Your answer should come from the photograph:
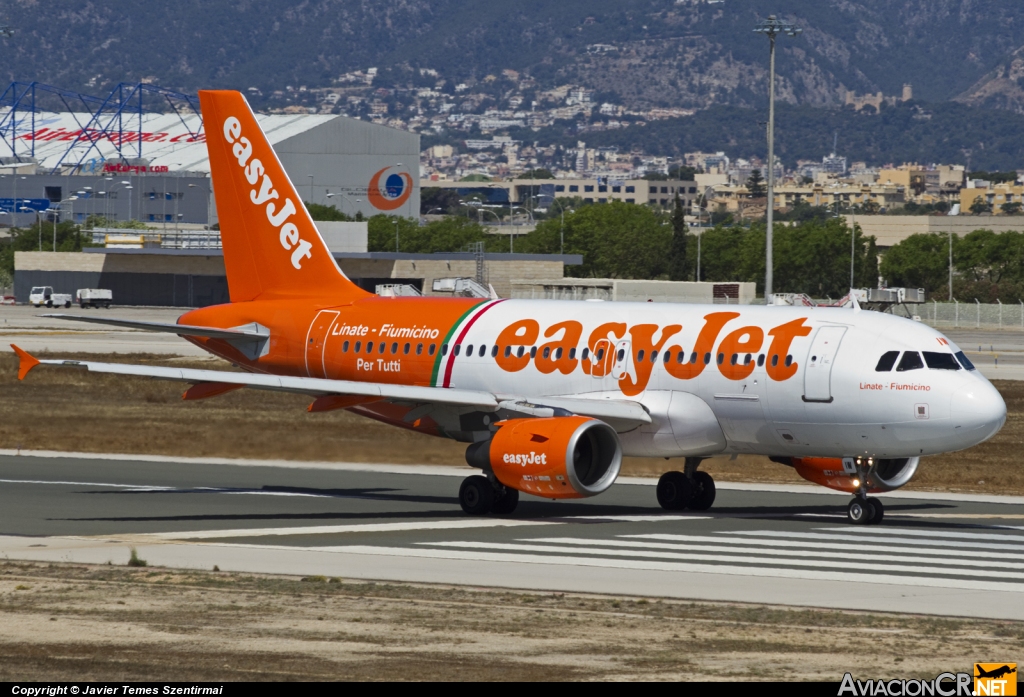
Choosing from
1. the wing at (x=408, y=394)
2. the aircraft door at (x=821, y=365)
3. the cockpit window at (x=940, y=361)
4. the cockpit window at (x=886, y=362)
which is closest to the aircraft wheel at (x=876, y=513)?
the aircraft door at (x=821, y=365)

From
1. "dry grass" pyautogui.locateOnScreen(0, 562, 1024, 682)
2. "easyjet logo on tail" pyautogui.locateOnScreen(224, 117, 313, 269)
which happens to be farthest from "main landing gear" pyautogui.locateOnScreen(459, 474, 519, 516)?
"dry grass" pyautogui.locateOnScreen(0, 562, 1024, 682)

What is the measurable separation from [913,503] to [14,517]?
19205mm

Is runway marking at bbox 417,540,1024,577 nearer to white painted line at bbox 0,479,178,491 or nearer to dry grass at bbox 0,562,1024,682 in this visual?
dry grass at bbox 0,562,1024,682

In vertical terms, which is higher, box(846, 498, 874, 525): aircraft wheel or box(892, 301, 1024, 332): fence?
box(892, 301, 1024, 332): fence

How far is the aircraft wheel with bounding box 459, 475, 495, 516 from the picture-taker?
106 feet

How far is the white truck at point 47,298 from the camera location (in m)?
148

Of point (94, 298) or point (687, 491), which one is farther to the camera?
point (94, 298)

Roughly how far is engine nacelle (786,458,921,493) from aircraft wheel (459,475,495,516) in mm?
6382

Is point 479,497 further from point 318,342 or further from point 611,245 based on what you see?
point 611,245

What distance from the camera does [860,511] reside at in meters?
31.4

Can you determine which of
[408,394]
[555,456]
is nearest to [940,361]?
[555,456]

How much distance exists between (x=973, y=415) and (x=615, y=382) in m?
7.20

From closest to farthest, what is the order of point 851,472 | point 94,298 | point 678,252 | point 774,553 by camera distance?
point 774,553 < point 851,472 < point 94,298 < point 678,252

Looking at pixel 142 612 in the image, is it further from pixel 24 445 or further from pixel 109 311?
pixel 109 311
